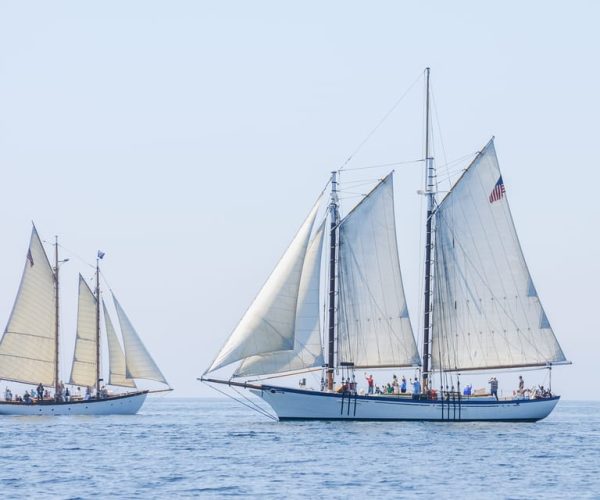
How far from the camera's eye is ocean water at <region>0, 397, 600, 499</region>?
61906mm

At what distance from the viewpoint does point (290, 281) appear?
92.0 metres

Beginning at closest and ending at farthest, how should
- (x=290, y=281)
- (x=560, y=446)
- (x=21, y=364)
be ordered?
(x=560, y=446), (x=290, y=281), (x=21, y=364)

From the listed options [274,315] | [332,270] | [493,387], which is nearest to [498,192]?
[332,270]

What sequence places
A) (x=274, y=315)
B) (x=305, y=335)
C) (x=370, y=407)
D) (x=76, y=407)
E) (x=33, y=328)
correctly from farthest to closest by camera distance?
1. (x=76, y=407)
2. (x=33, y=328)
3. (x=370, y=407)
4. (x=305, y=335)
5. (x=274, y=315)

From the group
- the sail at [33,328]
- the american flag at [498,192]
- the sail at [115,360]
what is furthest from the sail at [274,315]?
the sail at [115,360]

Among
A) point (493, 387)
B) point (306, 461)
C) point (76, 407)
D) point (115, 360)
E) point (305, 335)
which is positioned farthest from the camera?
point (115, 360)

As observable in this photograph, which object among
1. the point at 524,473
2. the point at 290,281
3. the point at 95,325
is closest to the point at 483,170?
the point at 290,281

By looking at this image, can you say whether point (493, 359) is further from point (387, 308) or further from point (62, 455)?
point (62, 455)

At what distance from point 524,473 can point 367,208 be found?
102 feet

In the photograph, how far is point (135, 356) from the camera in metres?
124

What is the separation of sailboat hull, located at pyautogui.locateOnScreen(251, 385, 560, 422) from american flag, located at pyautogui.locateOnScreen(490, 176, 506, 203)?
12952mm

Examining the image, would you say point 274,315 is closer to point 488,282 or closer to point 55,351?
point 488,282

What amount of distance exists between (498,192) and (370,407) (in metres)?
15.7

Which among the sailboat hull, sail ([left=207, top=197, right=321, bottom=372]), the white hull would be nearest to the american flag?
sail ([left=207, top=197, right=321, bottom=372])
